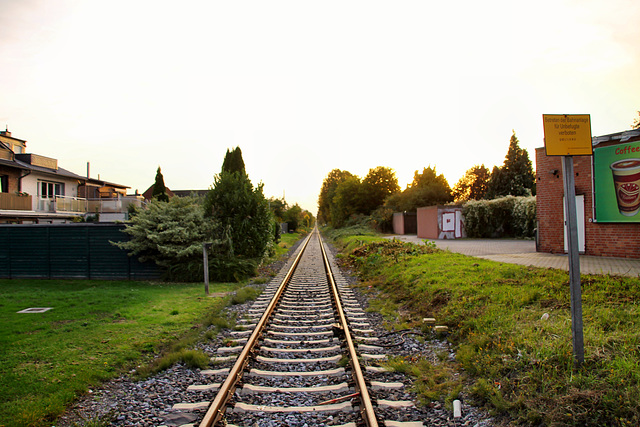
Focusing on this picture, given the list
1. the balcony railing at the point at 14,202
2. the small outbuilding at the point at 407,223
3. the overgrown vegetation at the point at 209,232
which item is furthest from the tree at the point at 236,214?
the small outbuilding at the point at 407,223

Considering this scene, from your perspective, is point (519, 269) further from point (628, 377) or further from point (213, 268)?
point (213, 268)

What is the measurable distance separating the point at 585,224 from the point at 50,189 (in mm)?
32177

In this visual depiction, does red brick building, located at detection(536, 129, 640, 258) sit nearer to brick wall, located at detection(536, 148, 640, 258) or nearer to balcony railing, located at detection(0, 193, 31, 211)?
brick wall, located at detection(536, 148, 640, 258)

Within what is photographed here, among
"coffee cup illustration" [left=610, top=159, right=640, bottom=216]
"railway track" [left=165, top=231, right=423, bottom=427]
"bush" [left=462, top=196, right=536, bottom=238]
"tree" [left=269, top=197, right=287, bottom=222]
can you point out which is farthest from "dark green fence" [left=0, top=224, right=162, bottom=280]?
"tree" [left=269, top=197, right=287, bottom=222]

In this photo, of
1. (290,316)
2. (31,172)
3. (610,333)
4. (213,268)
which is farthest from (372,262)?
(31,172)

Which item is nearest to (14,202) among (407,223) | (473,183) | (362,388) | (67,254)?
(67,254)

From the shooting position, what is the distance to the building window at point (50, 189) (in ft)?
86.7

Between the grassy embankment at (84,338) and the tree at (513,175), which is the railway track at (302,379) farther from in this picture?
the tree at (513,175)

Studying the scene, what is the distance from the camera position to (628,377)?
3.42 m

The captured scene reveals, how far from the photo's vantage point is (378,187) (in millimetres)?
50219

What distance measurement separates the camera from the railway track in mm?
3645

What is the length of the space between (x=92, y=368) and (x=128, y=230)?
7.79 m

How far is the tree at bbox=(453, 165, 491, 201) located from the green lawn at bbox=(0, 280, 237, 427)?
206ft

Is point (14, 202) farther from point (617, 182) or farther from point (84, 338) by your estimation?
point (617, 182)
